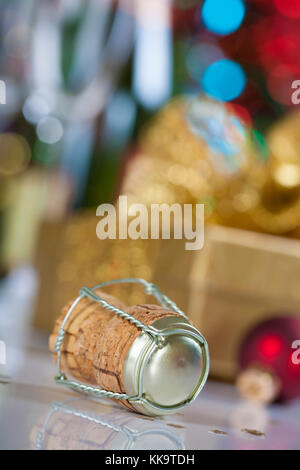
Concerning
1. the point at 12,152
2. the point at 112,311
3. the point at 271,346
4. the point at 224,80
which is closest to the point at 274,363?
the point at 271,346

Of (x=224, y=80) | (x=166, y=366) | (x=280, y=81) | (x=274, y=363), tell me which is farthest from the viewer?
(x=224, y=80)

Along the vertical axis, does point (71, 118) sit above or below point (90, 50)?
below

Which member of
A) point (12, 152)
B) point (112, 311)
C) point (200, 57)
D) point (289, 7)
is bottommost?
point (112, 311)

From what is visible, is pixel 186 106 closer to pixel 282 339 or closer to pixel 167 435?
pixel 282 339

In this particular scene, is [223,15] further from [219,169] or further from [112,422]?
[112,422]

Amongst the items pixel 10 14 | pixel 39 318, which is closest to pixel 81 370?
pixel 39 318

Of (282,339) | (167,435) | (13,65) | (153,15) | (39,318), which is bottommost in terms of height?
(167,435)
